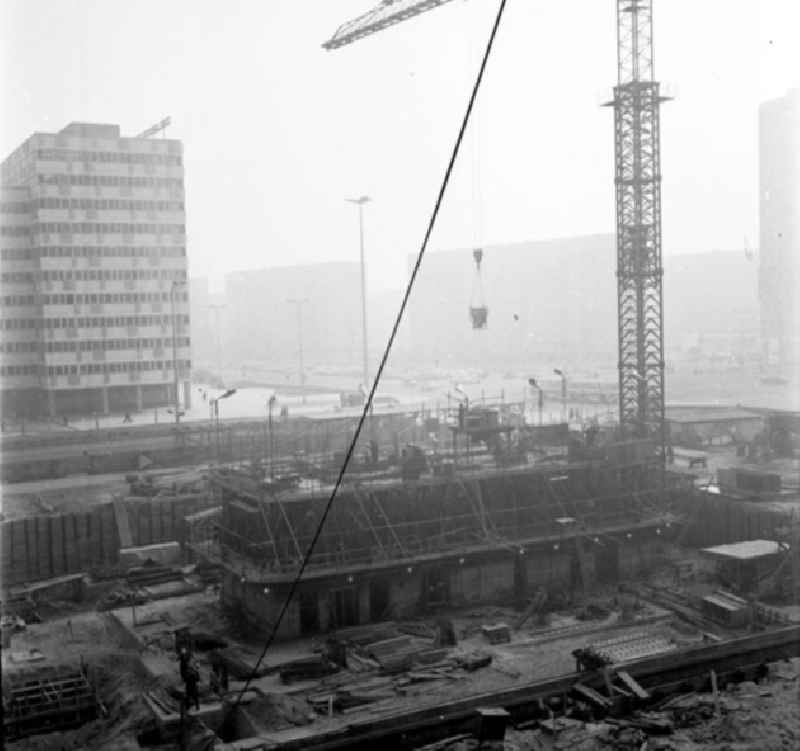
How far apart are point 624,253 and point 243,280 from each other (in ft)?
333

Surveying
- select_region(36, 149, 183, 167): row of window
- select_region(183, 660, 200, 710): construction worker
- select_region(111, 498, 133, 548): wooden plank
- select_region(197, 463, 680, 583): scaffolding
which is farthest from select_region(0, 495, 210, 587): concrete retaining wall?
select_region(36, 149, 183, 167): row of window

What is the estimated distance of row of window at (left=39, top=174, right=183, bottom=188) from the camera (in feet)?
173

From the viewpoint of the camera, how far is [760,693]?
12.7 meters

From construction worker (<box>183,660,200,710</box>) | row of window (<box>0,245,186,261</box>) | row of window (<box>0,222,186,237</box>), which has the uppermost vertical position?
row of window (<box>0,222,186,237</box>)

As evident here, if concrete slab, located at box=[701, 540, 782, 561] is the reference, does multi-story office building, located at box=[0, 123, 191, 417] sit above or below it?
above

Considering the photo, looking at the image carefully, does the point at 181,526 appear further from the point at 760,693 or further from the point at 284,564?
the point at 760,693

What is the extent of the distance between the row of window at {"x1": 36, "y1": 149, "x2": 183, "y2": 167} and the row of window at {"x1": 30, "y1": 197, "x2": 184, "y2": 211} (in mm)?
2053

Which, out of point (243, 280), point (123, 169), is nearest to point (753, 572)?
point (123, 169)

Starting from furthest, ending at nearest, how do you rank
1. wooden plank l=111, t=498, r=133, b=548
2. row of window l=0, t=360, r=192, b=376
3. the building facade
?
the building facade < row of window l=0, t=360, r=192, b=376 < wooden plank l=111, t=498, r=133, b=548

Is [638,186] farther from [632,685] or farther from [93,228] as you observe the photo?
[93,228]

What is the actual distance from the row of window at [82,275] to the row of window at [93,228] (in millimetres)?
2024

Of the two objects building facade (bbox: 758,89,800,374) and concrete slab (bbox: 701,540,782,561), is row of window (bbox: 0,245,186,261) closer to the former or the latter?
concrete slab (bbox: 701,540,782,561)

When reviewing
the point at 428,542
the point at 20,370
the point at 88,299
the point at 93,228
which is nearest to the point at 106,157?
the point at 93,228

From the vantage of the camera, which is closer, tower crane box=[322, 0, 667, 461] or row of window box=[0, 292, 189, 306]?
tower crane box=[322, 0, 667, 461]
